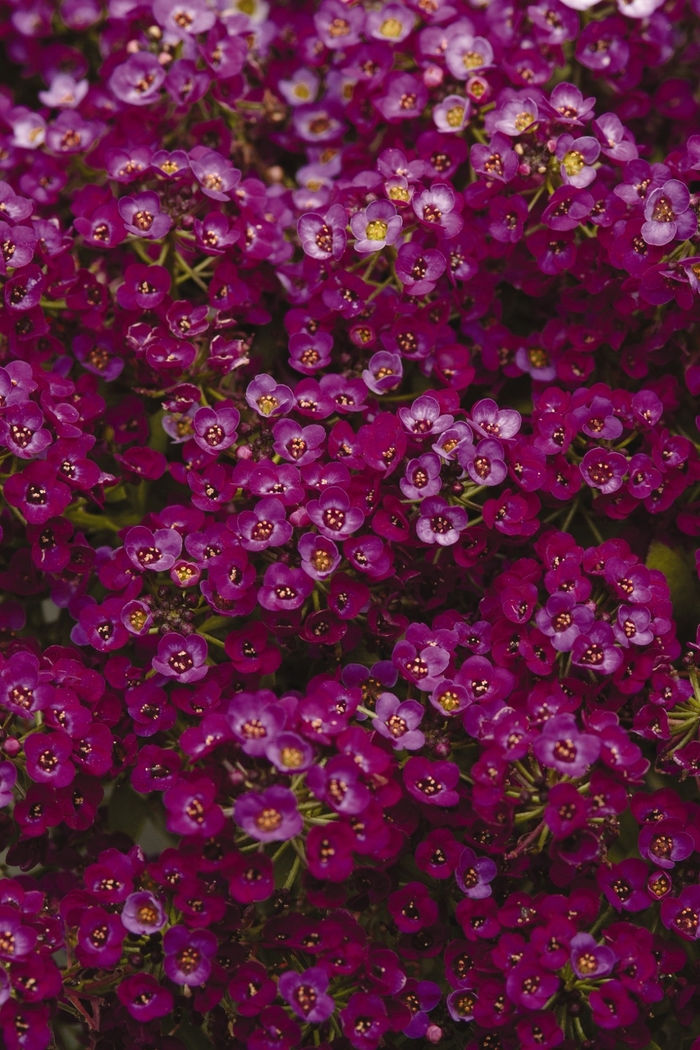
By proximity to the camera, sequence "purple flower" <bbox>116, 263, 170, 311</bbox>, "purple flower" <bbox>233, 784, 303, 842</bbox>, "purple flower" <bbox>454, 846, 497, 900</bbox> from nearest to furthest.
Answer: "purple flower" <bbox>233, 784, 303, 842</bbox> < "purple flower" <bbox>454, 846, 497, 900</bbox> < "purple flower" <bbox>116, 263, 170, 311</bbox>

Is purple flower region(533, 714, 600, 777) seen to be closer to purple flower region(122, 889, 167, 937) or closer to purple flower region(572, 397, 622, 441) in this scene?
purple flower region(572, 397, 622, 441)

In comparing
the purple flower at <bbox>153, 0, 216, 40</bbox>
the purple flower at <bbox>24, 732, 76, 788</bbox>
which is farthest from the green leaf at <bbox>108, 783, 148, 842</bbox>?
the purple flower at <bbox>153, 0, 216, 40</bbox>

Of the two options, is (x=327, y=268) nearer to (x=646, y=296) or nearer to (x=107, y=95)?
(x=646, y=296)

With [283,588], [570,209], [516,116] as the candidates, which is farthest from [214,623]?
[516,116]

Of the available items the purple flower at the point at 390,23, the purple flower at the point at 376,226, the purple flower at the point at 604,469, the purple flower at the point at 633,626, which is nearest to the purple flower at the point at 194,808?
the purple flower at the point at 633,626

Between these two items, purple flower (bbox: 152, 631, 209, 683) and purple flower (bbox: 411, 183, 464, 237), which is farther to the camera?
purple flower (bbox: 411, 183, 464, 237)

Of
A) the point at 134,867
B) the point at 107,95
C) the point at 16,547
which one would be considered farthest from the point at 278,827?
the point at 107,95

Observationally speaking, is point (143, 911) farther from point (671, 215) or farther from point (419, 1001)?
point (671, 215)

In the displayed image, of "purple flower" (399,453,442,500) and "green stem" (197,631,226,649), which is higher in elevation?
"purple flower" (399,453,442,500)
